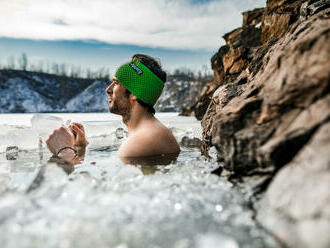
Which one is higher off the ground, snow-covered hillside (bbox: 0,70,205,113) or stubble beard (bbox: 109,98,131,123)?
stubble beard (bbox: 109,98,131,123)

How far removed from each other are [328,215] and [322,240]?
0.09 metres

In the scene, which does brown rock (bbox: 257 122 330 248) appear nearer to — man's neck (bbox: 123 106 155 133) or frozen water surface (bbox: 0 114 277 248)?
frozen water surface (bbox: 0 114 277 248)

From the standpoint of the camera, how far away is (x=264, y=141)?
157cm

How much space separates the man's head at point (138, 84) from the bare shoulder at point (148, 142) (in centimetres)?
47

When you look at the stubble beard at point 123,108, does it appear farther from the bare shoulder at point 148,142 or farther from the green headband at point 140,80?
the bare shoulder at point 148,142

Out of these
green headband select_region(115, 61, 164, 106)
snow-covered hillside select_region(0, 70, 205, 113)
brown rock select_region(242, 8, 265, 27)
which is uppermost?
brown rock select_region(242, 8, 265, 27)

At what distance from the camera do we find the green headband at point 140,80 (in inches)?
140

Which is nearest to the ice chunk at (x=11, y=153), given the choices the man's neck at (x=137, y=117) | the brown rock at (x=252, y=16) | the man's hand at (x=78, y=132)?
the man's hand at (x=78, y=132)

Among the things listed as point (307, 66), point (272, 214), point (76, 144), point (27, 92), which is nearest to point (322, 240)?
point (272, 214)

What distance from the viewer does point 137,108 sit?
361 centimetres

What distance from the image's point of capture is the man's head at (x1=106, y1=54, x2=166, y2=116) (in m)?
3.57

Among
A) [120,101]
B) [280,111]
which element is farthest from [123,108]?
[280,111]

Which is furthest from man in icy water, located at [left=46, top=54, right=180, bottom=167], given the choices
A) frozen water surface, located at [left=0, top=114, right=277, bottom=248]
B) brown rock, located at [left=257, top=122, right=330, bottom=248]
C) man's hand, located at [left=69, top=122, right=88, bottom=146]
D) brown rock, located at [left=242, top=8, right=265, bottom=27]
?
brown rock, located at [left=242, top=8, right=265, bottom=27]

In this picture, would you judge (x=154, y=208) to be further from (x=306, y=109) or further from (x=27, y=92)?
(x=27, y=92)
